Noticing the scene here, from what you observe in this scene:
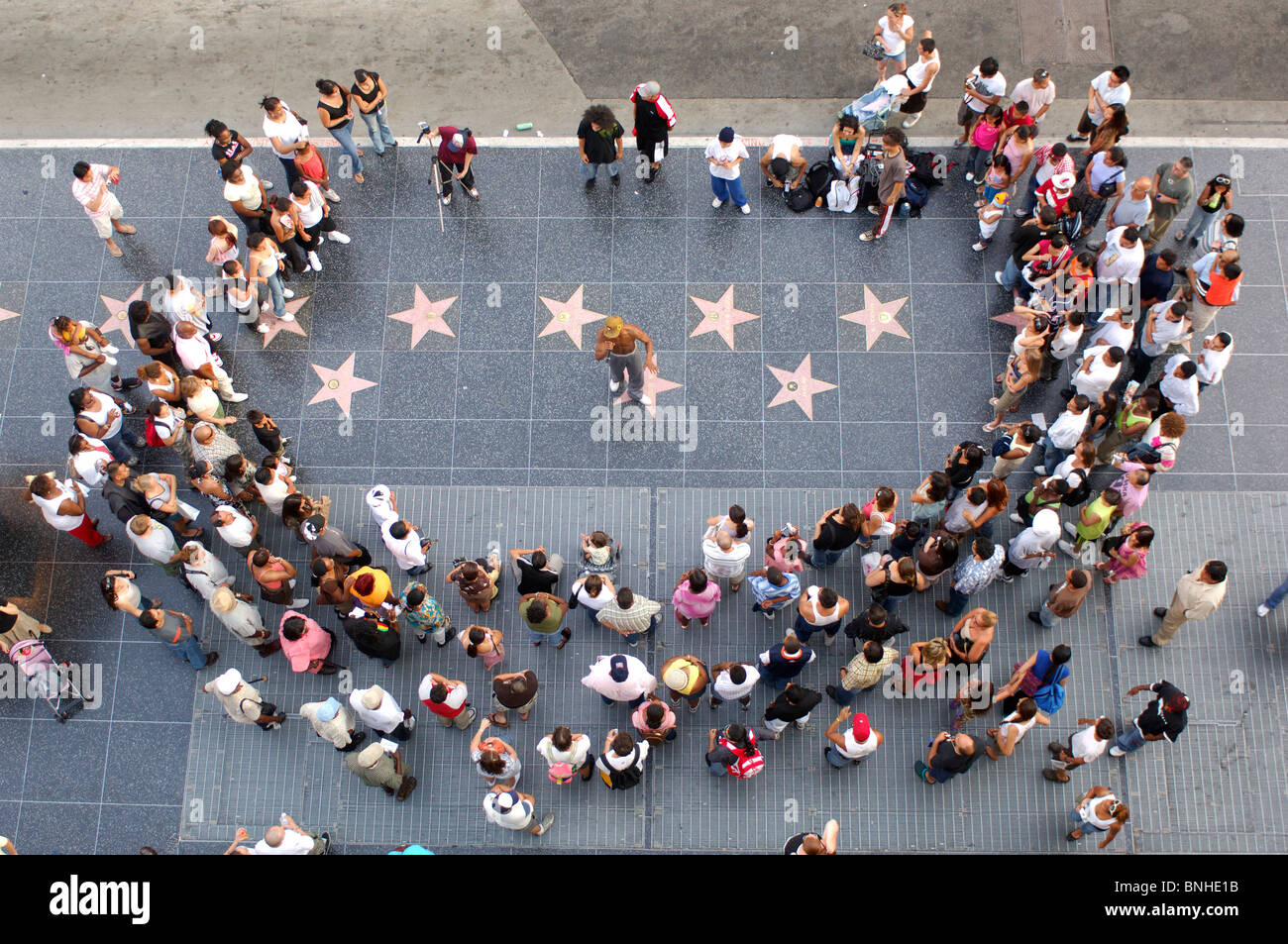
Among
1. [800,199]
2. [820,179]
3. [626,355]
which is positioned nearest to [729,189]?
[800,199]

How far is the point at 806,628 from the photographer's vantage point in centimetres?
1203

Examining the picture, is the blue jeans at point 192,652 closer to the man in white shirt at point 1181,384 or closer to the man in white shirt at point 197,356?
the man in white shirt at point 197,356

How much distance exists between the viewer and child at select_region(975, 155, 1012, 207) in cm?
1505

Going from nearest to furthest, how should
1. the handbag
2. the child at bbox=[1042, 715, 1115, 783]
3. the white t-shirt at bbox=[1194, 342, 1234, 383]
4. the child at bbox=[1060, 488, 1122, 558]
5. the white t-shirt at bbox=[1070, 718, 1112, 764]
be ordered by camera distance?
the child at bbox=[1042, 715, 1115, 783], the white t-shirt at bbox=[1070, 718, 1112, 764], the child at bbox=[1060, 488, 1122, 558], the white t-shirt at bbox=[1194, 342, 1234, 383], the handbag

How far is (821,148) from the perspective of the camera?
1678 cm

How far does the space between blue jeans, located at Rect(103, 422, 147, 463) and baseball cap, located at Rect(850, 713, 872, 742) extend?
10.2 metres

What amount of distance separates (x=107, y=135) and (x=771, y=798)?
15519mm

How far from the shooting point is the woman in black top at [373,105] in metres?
15.6

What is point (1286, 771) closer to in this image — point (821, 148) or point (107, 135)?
point (821, 148)

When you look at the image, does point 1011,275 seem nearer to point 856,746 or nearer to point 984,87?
point 984,87

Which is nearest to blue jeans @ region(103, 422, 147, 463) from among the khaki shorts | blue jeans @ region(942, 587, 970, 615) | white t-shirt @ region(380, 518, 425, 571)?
the khaki shorts

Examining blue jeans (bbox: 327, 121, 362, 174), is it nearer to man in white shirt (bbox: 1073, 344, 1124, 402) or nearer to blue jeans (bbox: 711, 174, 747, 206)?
blue jeans (bbox: 711, 174, 747, 206)

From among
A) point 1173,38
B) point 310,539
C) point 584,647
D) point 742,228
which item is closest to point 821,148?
point 742,228

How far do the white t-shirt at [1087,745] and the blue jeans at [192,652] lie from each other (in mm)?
10832
